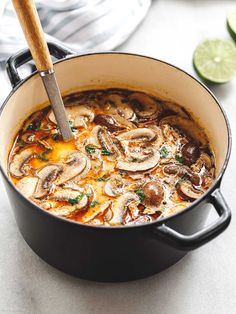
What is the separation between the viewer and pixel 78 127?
2.37 meters

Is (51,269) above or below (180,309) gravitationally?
above

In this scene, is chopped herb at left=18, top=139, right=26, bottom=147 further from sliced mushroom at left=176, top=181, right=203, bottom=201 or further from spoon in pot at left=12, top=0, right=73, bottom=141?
sliced mushroom at left=176, top=181, right=203, bottom=201

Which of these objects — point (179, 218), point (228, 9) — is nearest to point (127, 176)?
point (179, 218)

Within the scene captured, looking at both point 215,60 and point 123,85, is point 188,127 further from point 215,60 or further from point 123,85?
point 215,60

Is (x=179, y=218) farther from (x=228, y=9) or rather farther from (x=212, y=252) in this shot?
(x=228, y=9)

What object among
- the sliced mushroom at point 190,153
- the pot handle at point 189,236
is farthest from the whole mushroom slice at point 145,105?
Result: the pot handle at point 189,236

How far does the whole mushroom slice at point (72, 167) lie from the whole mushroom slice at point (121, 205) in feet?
0.67

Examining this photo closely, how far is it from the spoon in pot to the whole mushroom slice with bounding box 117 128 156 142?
22cm

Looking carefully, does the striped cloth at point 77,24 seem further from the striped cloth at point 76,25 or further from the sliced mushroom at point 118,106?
the sliced mushroom at point 118,106

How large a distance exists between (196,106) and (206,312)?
87 centimetres

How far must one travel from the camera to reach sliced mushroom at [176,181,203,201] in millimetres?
2105

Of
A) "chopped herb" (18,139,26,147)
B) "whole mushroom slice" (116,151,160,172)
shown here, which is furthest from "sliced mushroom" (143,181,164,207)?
"chopped herb" (18,139,26,147)

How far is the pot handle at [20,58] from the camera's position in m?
2.18

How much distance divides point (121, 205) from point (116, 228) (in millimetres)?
368
